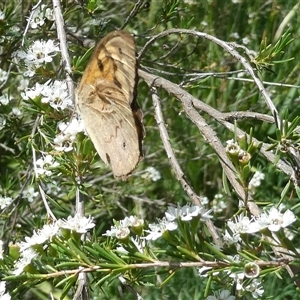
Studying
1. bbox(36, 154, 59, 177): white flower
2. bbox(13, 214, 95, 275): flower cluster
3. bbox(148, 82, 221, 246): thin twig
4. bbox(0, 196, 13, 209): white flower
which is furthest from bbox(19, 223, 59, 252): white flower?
bbox(0, 196, 13, 209): white flower

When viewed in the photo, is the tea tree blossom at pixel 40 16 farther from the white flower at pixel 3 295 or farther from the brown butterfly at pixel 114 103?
the white flower at pixel 3 295

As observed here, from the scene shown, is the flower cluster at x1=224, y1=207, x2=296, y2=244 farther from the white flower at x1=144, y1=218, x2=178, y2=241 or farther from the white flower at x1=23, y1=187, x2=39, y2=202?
the white flower at x1=23, y1=187, x2=39, y2=202

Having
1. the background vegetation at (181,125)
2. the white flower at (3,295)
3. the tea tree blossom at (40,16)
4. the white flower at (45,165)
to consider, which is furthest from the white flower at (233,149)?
the background vegetation at (181,125)

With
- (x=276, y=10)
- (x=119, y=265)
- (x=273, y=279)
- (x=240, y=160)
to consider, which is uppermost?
(x=240, y=160)

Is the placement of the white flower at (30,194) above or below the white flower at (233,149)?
below

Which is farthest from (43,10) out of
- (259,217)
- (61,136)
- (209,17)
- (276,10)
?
(276,10)

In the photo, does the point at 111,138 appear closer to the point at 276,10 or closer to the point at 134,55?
the point at 134,55

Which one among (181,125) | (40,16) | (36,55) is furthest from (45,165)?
(181,125)
